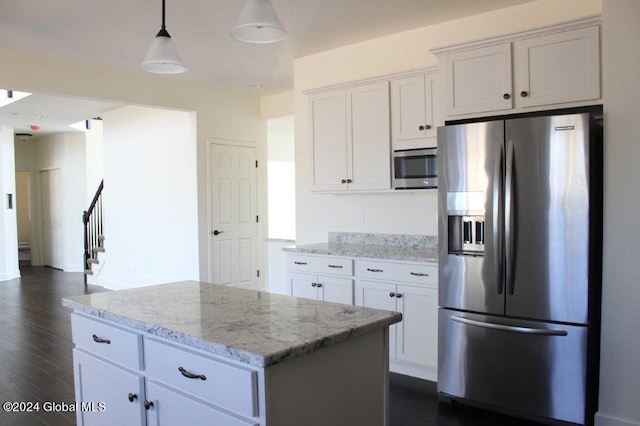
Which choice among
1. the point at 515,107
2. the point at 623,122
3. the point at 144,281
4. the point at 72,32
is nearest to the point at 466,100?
the point at 515,107

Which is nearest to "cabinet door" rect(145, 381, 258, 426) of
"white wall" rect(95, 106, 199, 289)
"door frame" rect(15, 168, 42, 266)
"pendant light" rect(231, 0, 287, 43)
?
"pendant light" rect(231, 0, 287, 43)

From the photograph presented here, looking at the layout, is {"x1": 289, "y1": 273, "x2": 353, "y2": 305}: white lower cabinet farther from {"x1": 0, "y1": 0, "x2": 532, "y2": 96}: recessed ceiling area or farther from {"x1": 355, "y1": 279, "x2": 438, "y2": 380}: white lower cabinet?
{"x1": 0, "y1": 0, "x2": 532, "y2": 96}: recessed ceiling area

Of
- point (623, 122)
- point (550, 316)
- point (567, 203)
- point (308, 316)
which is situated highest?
point (623, 122)

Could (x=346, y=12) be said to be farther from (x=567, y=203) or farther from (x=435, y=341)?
(x=435, y=341)

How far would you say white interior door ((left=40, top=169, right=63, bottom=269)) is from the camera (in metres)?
10.2

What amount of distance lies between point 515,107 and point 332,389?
238cm

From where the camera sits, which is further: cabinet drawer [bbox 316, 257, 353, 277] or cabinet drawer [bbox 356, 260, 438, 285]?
cabinet drawer [bbox 316, 257, 353, 277]

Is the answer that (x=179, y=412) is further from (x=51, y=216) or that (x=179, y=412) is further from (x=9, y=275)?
(x=51, y=216)

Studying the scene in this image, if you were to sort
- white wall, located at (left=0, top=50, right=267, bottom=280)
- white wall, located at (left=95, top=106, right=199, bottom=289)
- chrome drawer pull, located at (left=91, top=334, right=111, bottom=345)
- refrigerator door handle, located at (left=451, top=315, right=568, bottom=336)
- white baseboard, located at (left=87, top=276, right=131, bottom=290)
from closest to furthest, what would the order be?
chrome drawer pull, located at (left=91, top=334, right=111, bottom=345) → refrigerator door handle, located at (left=451, top=315, right=568, bottom=336) → white wall, located at (left=0, top=50, right=267, bottom=280) → white wall, located at (left=95, top=106, right=199, bottom=289) → white baseboard, located at (left=87, top=276, right=131, bottom=290)

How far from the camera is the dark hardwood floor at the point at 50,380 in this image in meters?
3.07

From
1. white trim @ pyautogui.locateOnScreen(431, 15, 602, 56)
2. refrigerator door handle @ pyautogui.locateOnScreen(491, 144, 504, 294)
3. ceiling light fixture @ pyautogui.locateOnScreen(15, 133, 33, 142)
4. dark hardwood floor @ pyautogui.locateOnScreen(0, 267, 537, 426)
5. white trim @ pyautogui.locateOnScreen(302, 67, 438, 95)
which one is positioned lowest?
dark hardwood floor @ pyautogui.locateOnScreen(0, 267, 537, 426)

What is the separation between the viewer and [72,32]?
4.13 metres

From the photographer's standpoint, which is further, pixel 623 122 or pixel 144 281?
pixel 144 281

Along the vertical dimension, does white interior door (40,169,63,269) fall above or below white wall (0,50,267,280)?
below
